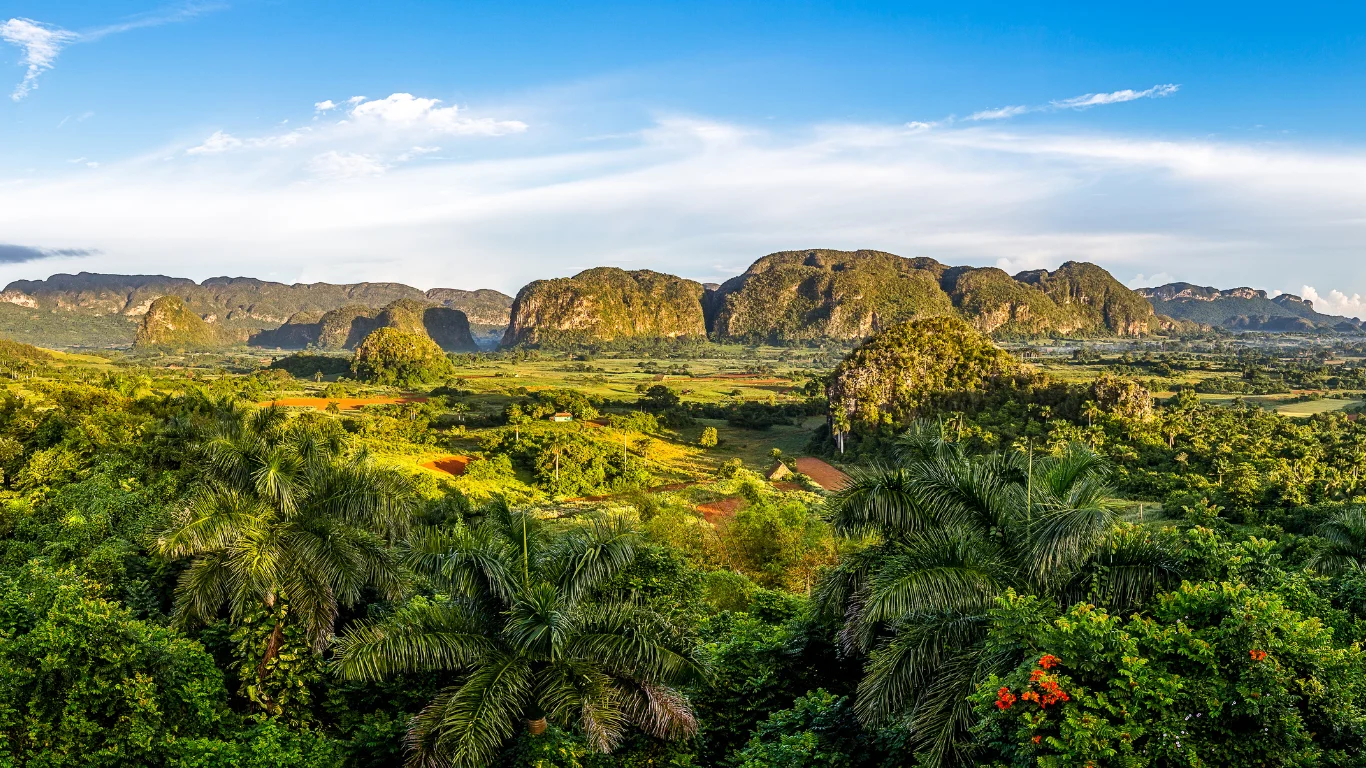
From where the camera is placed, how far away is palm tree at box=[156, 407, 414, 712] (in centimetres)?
1045

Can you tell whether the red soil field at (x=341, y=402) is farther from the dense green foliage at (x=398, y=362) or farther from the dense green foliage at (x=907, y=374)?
the dense green foliage at (x=907, y=374)

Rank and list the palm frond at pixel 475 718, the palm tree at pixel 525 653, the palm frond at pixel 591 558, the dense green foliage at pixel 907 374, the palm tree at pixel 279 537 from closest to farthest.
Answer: the palm frond at pixel 475 718
the palm tree at pixel 525 653
the palm frond at pixel 591 558
the palm tree at pixel 279 537
the dense green foliage at pixel 907 374

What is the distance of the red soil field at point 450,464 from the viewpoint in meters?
40.8

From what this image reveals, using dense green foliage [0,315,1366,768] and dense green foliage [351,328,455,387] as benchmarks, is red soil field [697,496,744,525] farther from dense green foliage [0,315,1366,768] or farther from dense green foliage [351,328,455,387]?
dense green foliage [351,328,455,387]

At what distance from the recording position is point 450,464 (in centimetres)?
4219

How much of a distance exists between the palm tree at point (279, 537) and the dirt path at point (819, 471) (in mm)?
33959

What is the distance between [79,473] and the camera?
834 inches

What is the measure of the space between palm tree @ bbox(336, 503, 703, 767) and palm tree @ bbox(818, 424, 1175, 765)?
226 cm

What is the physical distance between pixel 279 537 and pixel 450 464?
32115 millimetres

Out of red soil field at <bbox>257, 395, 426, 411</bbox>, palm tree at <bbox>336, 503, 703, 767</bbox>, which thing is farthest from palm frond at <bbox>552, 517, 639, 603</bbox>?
red soil field at <bbox>257, 395, 426, 411</bbox>

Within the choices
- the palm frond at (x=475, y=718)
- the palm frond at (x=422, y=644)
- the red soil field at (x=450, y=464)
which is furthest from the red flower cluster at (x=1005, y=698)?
the red soil field at (x=450, y=464)

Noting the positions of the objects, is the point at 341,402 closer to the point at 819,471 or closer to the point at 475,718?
the point at 819,471

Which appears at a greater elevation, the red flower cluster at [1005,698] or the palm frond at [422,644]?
the red flower cluster at [1005,698]

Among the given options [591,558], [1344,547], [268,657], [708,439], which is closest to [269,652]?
[268,657]
